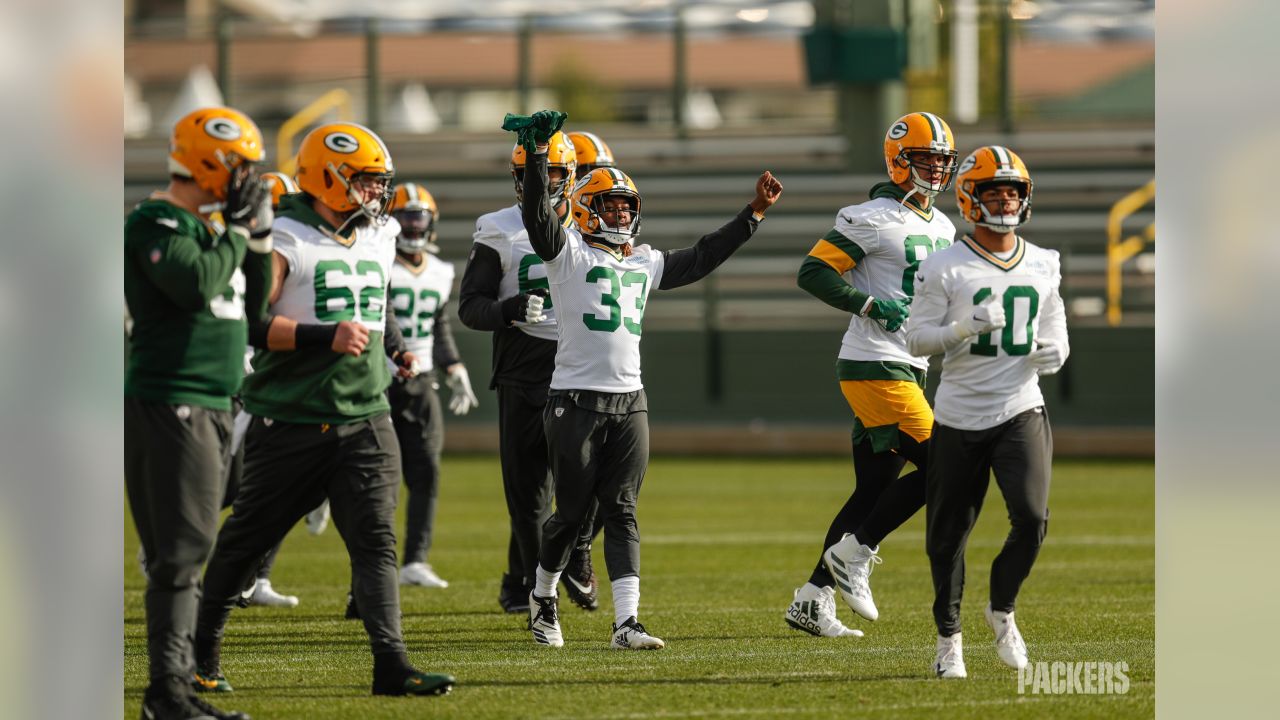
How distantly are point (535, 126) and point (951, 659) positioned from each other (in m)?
2.52

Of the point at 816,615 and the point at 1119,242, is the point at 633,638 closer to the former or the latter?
the point at 816,615

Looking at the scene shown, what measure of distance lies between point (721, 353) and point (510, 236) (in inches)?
482

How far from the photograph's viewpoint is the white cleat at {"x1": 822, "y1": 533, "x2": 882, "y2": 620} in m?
7.29

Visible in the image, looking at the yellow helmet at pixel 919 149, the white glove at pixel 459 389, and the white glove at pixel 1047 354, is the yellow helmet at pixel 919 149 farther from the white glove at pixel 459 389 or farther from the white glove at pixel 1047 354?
the white glove at pixel 459 389

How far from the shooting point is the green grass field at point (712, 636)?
5812mm

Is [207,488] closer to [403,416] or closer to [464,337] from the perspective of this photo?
[403,416]

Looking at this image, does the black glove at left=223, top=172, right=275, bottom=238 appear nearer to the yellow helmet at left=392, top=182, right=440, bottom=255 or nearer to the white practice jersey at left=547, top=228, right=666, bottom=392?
the white practice jersey at left=547, top=228, right=666, bottom=392

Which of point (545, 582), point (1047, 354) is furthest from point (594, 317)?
point (1047, 354)

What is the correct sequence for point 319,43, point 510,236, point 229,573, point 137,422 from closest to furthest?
point 137,422 → point 229,573 → point 510,236 → point 319,43

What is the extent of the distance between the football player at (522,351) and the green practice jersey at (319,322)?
1568mm

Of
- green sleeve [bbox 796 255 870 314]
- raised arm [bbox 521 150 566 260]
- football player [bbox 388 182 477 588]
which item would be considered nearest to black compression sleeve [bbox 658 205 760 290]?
green sleeve [bbox 796 255 870 314]
